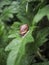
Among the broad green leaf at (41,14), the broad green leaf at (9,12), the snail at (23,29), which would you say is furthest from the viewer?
the broad green leaf at (9,12)

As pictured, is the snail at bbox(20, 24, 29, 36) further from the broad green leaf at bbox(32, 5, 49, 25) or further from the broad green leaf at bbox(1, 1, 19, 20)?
the broad green leaf at bbox(1, 1, 19, 20)

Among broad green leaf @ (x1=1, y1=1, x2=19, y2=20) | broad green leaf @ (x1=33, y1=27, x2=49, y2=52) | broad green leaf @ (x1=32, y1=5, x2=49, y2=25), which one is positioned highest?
broad green leaf @ (x1=1, y1=1, x2=19, y2=20)

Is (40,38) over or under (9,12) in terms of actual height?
under

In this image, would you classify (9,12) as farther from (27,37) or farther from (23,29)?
(27,37)

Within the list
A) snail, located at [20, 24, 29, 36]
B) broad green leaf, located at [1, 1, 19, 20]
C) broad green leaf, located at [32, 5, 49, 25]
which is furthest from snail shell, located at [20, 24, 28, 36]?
broad green leaf, located at [1, 1, 19, 20]

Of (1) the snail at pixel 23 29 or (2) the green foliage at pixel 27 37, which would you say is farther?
(1) the snail at pixel 23 29

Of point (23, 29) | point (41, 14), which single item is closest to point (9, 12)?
point (23, 29)

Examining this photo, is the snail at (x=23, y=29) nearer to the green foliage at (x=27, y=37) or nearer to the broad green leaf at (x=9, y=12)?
the green foliage at (x=27, y=37)

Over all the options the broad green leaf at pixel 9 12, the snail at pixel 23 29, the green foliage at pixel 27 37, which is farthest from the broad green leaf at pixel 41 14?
the broad green leaf at pixel 9 12

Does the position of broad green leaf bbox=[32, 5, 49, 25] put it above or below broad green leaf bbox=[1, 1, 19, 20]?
below

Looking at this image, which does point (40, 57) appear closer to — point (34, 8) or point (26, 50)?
point (26, 50)

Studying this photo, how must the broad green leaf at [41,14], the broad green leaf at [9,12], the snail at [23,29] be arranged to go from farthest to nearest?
the broad green leaf at [9,12]
the snail at [23,29]
the broad green leaf at [41,14]

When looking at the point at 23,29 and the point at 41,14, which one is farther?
the point at 23,29
